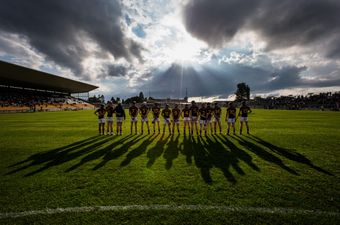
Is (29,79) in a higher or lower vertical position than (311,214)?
higher

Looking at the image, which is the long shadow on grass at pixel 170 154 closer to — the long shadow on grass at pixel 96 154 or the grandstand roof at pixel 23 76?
the long shadow on grass at pixel 96 154

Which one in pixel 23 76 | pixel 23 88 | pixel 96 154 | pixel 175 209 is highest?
pixel 23 76

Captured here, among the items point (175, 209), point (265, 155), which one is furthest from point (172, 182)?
point (265, 155)

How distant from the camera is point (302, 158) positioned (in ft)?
23.1

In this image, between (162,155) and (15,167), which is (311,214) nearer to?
(162,155)

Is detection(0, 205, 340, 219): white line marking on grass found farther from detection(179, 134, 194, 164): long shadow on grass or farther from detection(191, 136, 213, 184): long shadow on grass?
detection(179, 134, 194, 164): long shadow on grass

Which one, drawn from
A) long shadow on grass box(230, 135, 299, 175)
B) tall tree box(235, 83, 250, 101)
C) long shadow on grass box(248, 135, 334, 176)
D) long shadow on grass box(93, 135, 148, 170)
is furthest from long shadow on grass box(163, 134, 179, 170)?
tall tree box(235, 83, 250, 101)

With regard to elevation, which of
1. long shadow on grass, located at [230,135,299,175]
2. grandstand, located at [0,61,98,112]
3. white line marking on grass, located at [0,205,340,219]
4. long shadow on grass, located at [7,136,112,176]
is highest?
grandstand, located at [0,61,98,112]

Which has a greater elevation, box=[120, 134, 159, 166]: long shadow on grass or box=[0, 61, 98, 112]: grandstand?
box=[0, 61, 98, 112]: grandstand

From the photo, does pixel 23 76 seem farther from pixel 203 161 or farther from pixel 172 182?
pixel 172 182

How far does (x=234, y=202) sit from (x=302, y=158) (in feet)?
16.0

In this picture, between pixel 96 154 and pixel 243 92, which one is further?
pixel 243 92

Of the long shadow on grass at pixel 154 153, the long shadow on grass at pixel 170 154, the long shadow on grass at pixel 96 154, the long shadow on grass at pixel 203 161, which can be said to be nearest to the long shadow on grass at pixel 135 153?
the long shadow on grass at pixel 154 153

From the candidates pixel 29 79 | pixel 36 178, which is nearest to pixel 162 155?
pixel 36 178
